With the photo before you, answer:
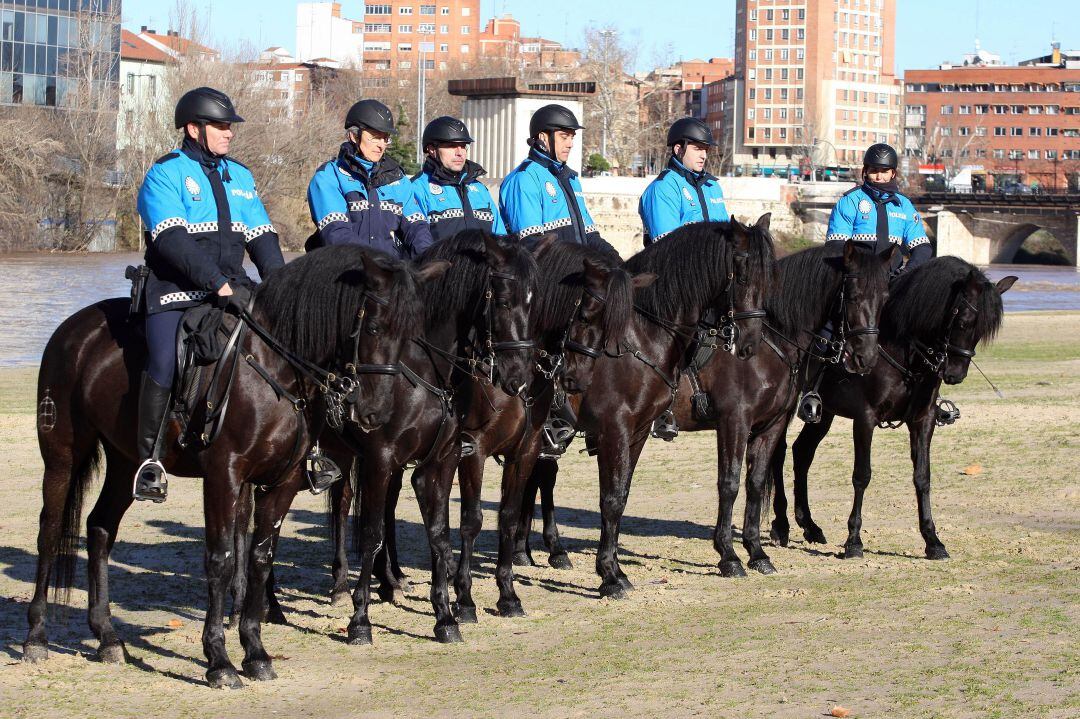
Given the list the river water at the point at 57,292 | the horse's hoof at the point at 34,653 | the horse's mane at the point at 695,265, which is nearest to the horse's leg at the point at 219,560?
the horse's hoof at the point at 34,653

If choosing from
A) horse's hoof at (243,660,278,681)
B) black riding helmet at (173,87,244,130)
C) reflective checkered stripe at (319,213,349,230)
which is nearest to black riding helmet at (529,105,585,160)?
reflective checkered stripe at (319,213,349,230)

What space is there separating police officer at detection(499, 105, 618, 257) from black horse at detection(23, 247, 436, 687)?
9.74 ft

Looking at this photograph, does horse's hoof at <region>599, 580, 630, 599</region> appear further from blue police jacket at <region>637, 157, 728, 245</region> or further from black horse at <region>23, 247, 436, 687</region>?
blue police jacket at <region>637, 157, 728, 245</region>

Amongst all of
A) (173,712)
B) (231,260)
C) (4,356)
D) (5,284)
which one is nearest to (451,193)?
(231,260)

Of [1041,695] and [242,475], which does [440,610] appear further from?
[1041,695]

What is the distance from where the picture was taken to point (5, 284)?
45.6 metres

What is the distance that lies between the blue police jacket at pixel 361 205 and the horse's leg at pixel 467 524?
1.60 metres

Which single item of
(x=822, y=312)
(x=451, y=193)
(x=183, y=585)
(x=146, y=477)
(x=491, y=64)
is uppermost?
(x=491, y=64)

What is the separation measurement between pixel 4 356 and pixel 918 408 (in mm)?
20914

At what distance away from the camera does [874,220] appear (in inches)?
487

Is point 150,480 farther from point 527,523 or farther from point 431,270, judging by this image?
point 527,523

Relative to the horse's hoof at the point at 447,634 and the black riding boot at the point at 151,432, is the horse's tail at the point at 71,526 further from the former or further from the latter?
the horse's hoof at the point at 447,634

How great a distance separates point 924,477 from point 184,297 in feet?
20.4

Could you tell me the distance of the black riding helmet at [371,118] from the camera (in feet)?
31.1
